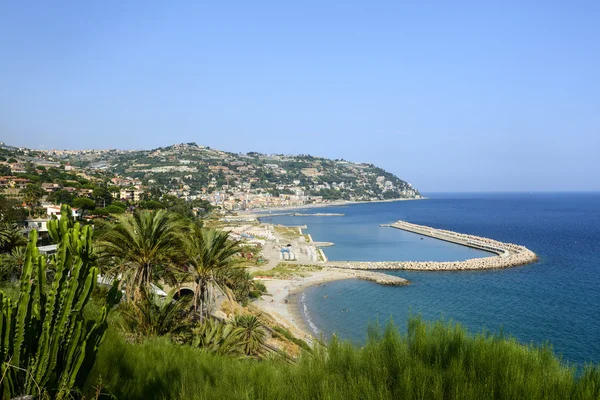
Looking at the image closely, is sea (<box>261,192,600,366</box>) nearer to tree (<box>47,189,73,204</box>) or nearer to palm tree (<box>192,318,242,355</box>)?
palm tree (<box>192,318,242,355</box>)

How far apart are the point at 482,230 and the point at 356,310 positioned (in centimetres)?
5534

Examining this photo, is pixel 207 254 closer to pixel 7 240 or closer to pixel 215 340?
pixel 215 340

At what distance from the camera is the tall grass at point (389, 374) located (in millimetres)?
4234

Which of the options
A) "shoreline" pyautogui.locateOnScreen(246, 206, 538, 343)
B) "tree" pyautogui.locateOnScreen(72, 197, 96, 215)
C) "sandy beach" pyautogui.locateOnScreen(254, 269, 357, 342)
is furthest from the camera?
"tree" pyautogui.locateOnScreen(72, 197, 96, 215)

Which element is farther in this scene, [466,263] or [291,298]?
[466,263]

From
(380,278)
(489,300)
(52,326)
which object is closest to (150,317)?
A: (52,326)

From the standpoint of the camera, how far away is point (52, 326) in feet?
12.3

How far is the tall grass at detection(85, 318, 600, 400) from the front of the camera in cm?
423

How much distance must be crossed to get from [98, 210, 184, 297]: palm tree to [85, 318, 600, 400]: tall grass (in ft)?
15.2

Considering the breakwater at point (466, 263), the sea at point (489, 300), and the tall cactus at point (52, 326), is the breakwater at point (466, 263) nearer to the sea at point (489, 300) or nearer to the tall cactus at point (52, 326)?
the sea at point (489, 300)

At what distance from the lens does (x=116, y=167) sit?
554 ft

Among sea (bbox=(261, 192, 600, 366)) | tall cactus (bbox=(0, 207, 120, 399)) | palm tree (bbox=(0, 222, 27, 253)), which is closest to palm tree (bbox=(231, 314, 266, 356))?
sea (bbox=(261, 192, 600, 366))

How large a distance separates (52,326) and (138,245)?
22.6ft

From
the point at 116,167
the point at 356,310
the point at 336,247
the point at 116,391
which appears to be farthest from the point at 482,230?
the point at 116,167
